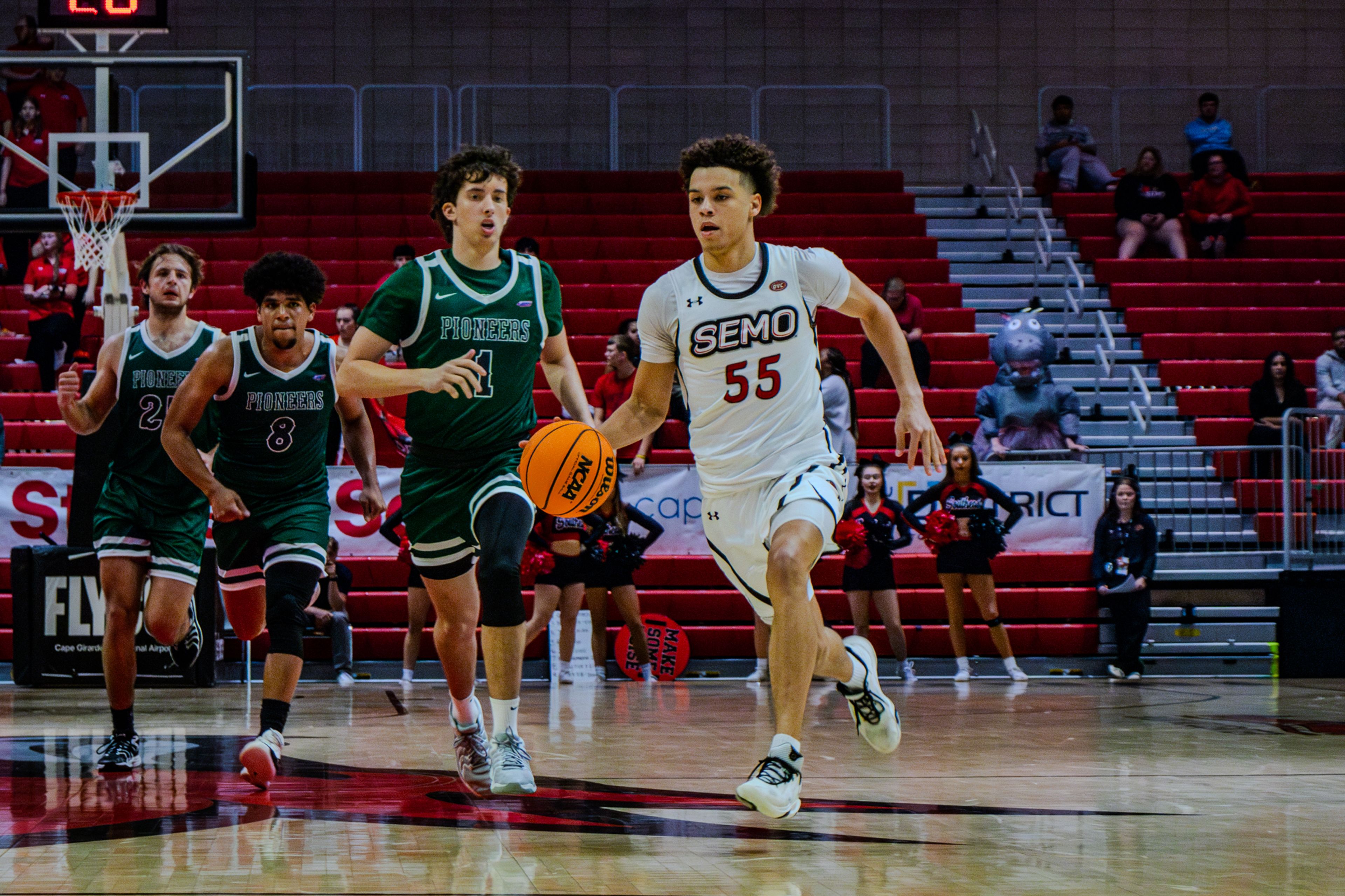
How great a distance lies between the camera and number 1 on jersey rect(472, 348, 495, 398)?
5.34 metres

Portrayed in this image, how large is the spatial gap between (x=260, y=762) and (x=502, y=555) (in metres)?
1.14

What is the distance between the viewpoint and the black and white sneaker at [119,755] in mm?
5945

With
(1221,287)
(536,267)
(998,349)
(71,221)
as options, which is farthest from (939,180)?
(536,267)

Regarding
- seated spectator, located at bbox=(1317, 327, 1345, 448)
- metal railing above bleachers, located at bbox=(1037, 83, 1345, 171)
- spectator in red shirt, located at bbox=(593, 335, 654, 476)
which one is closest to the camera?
spectator in red shirt, located at bbox=(593, 335, 654, 476)

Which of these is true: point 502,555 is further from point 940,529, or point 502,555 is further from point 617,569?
point 940,529

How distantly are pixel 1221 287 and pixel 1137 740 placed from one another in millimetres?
10942

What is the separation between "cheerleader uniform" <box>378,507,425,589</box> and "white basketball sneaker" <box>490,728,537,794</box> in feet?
19.5

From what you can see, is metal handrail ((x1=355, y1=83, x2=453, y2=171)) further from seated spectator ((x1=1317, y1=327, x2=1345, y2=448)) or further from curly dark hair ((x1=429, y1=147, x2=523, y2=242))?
curly dark hair ((x1=429, y1=147, x2=523, y2=242))

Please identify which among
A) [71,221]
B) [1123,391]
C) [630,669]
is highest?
[71,221]

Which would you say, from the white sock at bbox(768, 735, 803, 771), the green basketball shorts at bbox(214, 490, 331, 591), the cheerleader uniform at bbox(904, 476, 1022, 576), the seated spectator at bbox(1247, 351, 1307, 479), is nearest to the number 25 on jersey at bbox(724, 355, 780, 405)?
the white sock at bbox(768, 735, 803, 771)

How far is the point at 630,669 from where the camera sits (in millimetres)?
11836

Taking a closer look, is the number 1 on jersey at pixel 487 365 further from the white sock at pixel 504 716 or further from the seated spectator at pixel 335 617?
the seated spectator at pixel 335 617

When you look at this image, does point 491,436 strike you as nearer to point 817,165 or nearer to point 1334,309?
point 1334,309

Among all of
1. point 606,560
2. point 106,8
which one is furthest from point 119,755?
point 106,8
